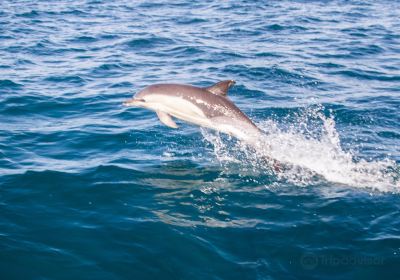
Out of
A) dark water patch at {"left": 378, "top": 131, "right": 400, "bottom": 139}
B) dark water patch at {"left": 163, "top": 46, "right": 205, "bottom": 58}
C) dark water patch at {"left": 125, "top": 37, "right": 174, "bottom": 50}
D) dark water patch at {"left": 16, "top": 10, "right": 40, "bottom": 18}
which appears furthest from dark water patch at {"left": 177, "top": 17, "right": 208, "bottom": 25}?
dark water patch at {"left": 378, "top": 131, "right": 400, "bottom": 139}

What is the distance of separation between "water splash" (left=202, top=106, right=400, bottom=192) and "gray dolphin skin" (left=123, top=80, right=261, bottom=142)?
45cm

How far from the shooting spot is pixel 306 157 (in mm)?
9641

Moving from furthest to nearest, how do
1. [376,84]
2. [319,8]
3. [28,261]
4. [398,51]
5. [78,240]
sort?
[319,8], [398,51], [376,84], [78,240], [28,261]

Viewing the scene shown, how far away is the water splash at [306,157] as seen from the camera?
8.71 meters

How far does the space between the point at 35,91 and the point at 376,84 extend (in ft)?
32.6

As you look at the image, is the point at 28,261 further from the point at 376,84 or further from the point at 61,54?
the point at 61,54

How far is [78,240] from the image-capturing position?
6.79m

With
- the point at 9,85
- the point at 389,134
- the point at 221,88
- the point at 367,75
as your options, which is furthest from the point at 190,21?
the point at 221,88

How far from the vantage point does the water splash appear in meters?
8.71

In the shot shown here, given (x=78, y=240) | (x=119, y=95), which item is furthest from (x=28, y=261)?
(x=119, y=95)

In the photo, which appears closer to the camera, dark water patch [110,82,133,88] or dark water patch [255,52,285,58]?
dark water patch [110,82,133,88]

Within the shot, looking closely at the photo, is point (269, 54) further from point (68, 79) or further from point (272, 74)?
point (68, 79)

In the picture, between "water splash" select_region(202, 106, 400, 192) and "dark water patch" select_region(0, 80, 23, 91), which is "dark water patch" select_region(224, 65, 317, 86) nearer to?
"water splash" select_region(202, 106, 400, 192)

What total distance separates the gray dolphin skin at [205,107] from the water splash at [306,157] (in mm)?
453
